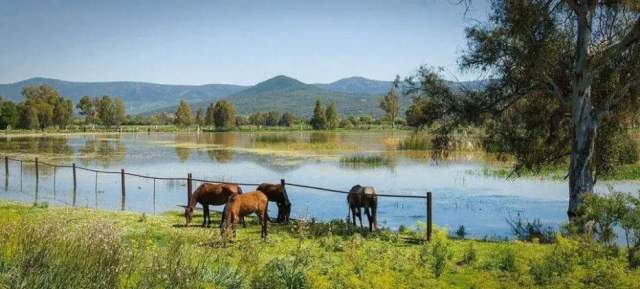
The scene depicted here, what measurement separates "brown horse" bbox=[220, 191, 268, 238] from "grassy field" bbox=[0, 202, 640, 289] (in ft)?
1.82

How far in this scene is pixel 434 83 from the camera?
20.4m

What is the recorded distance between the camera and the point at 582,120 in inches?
683

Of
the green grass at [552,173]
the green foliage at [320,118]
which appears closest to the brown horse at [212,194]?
the green grass at [552,173]

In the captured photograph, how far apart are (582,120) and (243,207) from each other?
434 inches

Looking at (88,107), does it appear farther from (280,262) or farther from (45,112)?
(280,262)

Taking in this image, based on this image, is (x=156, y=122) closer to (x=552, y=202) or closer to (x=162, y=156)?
(x=162, y=156)

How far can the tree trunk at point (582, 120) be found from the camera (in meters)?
17.0

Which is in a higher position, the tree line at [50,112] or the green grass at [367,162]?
the tree line at [50,112]

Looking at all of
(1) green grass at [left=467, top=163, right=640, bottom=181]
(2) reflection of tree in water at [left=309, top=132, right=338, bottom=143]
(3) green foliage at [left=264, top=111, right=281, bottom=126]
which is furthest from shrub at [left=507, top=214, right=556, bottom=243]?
(3) green foliage at [left=264, top=111, right=281, bottom=126]

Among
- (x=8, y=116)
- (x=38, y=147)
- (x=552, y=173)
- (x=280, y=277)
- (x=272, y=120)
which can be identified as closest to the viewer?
(x=280, y=277)

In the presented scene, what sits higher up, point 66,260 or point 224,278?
point 66,260

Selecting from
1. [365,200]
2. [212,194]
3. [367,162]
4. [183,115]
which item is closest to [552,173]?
[367,162]

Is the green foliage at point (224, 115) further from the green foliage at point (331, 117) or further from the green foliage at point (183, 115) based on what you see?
the green foliage at point (331, 117)

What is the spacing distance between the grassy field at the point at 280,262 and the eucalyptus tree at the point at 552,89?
6358 millimetres
